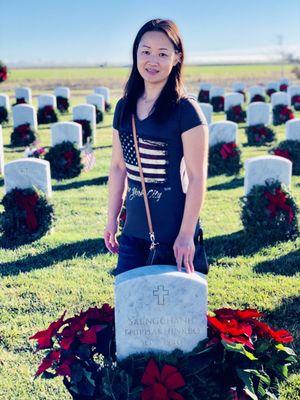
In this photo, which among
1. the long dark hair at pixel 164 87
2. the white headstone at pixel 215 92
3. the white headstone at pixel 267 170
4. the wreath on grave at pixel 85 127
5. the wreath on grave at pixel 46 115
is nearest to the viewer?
the long dark hair at pixel 164 87

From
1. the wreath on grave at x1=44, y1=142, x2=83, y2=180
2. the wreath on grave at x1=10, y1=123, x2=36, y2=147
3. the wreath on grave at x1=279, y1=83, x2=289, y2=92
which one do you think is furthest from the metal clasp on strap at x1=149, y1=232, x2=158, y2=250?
the wreath on grave at x1=279, y1=83, x2=289, y2=92

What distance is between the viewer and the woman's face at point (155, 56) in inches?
112

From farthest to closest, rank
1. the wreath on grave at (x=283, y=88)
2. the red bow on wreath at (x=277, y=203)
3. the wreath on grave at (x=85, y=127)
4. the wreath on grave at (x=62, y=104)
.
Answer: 1. the wreath on grave at (x=283, y=88)
2. the wreath on grave at (x=62, y=104)
3. the wreath on grave at (x=85, y=127)
4. the red bow on wreath at (x=277, y=203)

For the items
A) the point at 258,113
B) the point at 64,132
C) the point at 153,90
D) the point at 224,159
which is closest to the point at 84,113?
the point at 64,132

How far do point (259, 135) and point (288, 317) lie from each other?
967 cm

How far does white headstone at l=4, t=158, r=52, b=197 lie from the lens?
264 inches

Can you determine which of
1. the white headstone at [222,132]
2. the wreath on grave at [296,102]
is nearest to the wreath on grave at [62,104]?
the wreath on grave at [296,102]

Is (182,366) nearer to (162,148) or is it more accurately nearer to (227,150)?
(162,148)

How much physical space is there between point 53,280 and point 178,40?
3117 millimetres

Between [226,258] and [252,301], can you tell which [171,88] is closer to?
[252,301]

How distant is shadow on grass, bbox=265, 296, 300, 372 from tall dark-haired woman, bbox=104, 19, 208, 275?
1.70 meters

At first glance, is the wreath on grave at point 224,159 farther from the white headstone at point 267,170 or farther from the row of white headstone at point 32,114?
the row of white headstone at point 32,114

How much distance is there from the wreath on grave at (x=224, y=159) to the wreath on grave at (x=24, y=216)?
4.42 m

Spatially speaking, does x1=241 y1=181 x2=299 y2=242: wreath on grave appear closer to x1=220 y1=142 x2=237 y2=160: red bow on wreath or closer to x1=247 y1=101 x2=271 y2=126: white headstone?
x1=220 y1=142 x2=237 y2=160: red bow on wreath
